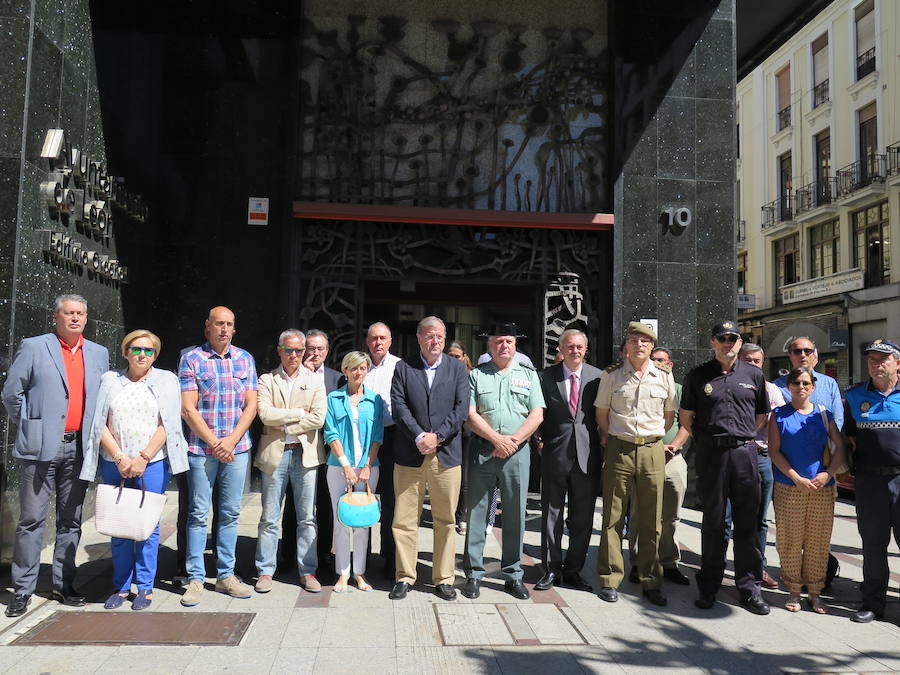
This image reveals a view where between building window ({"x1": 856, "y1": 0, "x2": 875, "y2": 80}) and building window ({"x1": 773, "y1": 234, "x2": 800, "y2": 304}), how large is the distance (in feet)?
20.9

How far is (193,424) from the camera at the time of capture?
502 cm

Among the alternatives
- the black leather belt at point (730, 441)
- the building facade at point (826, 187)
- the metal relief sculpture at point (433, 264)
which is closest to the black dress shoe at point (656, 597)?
the black leather belt at point (730, 441)

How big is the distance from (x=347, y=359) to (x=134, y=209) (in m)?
4.19

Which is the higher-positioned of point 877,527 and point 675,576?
point 877,527

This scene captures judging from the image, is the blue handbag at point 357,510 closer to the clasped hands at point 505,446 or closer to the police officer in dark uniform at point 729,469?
the clasped hands at point 505,446

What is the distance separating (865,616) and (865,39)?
2529 centimetres

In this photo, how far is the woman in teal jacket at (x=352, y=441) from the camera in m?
5.19

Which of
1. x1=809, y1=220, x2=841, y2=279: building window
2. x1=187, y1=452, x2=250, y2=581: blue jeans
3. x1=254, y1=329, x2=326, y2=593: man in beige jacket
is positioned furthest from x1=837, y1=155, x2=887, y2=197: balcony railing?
x1=187, y1=452, x2=250, y2=581: blue jeans

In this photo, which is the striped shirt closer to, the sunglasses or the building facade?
the sunglasses

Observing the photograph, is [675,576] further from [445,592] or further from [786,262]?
[786,262]

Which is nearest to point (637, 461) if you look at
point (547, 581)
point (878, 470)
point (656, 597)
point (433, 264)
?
point (656, 597)

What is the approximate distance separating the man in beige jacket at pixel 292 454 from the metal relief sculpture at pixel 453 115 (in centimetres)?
407

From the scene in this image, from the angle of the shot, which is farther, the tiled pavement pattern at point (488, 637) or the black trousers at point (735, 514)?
the black trousers at point (735, 514)

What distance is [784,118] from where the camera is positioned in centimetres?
2870
